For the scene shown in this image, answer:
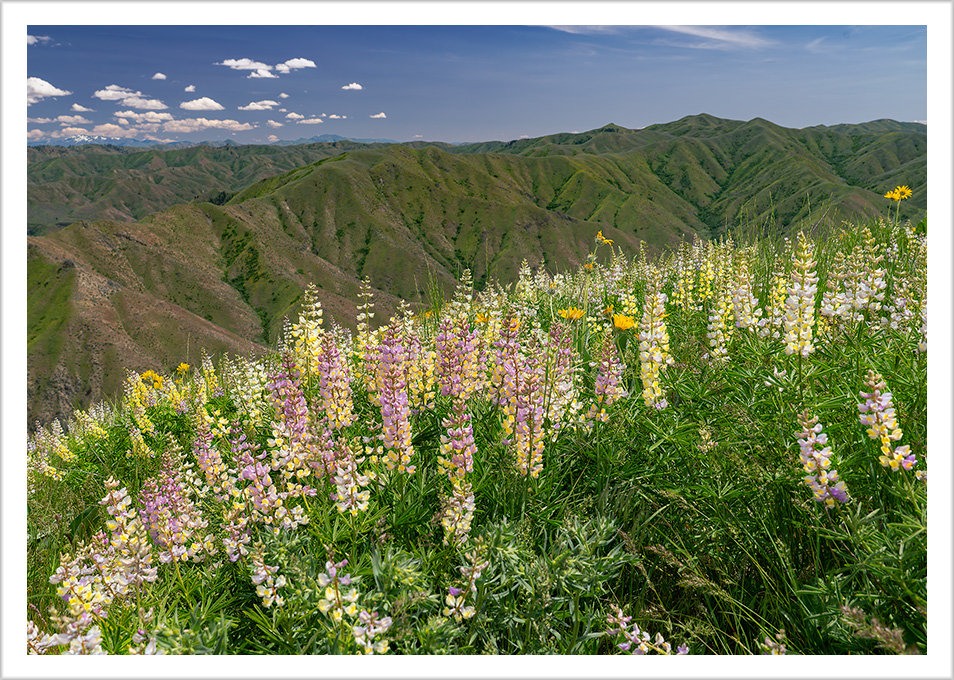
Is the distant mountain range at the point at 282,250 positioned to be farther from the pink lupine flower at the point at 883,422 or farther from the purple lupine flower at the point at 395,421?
the pink lupine flower at the point at 883,422

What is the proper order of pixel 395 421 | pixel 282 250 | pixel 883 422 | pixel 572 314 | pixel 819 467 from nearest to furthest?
pixel 883 422 < pixel 819 467 < pixel 395 421 < pixel 572 314 < pixel 282 250

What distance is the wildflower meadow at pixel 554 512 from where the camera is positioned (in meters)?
2.04

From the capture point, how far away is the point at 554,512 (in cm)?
284

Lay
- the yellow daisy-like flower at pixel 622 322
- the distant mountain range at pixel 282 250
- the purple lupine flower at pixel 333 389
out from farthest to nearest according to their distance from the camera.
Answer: the distant mountain range at pixel 282 250, the yellow daisy-like flower at pixel 622 322, the purple lupine flower at pixel 333 389

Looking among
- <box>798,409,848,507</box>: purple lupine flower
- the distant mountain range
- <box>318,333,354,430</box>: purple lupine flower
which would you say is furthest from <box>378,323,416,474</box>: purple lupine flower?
the distant mountain range

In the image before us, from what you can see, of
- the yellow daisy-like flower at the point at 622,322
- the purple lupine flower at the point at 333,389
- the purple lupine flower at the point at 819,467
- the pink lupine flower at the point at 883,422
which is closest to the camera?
the pink lupine flower at the point at 883,422

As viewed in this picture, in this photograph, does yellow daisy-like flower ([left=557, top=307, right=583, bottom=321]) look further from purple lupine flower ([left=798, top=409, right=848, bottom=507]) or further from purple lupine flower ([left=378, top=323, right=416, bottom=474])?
purple lupine flower ([left=798, top=409, right=848, bottom=507])

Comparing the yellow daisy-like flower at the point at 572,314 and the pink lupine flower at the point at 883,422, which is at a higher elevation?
the yellow daisy-like flower at the point at 572,314

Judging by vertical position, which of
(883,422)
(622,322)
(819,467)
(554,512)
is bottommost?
(554,512)

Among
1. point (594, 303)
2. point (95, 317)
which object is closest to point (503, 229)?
point (95, 317)

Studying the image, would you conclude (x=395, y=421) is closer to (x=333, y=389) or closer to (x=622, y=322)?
(x=333, y=389)

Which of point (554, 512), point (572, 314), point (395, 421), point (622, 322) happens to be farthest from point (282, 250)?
point (554, 512)

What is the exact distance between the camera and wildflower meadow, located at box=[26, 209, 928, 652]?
6.69ft

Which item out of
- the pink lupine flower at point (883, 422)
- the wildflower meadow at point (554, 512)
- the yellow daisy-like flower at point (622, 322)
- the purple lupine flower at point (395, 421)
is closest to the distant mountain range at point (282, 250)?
the yellow daisy-like flower at point (622, 322)
